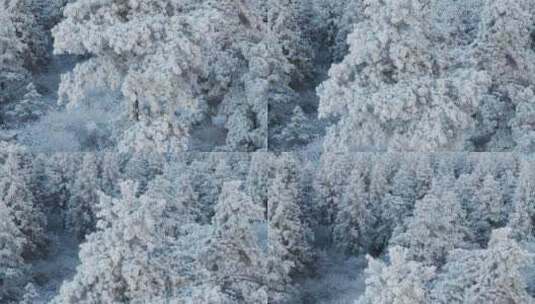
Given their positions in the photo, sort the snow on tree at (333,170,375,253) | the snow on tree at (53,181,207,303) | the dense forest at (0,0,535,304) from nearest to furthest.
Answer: the snow on tree at (53,181,207,303) → the dense forest at (0,0,535,304) → the snow on tree at (333,170,375,253)

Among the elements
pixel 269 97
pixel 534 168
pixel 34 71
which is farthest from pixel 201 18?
pixel 534 168

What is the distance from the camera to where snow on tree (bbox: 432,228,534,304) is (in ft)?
12.9

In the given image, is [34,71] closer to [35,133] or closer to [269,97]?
[35,133]

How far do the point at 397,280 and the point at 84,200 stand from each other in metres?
1.36

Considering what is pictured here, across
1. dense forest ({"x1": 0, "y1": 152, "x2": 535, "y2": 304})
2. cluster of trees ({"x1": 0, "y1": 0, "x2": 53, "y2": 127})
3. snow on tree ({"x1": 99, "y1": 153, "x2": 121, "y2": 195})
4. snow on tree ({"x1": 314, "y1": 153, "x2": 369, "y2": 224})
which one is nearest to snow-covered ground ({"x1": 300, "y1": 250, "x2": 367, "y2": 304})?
dense forest ({"x1": 0, "y1": 152, "x2": 535, "y2": 304})

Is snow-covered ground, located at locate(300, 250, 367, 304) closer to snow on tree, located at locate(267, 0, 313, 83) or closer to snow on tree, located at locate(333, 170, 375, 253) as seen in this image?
snow on tree, located at locate(333, 170, 375, 253)

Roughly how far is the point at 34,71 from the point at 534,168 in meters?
2.16

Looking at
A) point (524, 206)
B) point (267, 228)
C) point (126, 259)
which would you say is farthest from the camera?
point (267, 228)

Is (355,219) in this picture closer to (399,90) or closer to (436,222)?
(436,222)

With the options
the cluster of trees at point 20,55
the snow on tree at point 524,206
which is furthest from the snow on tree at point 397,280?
the cluster of trees at point 20,55

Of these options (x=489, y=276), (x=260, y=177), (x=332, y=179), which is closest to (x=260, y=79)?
(x=260, y=177)

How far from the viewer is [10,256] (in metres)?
4.09

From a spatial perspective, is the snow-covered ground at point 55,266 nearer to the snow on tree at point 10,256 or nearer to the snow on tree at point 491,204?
the snow on tree at point 10,256

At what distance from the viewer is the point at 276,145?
4.20 metres
